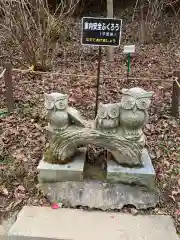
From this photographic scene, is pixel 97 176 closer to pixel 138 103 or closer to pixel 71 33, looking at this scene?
pixel 138 103

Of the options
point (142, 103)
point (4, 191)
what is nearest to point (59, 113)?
point (142, 103)

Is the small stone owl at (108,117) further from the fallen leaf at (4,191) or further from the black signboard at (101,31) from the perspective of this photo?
the fallen leaf at (4,191)

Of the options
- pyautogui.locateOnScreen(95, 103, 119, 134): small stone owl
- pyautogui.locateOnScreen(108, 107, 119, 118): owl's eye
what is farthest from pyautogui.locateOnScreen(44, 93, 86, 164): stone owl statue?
pyautogui.locateOnScreen(108, 107, 119, 118): owl's eye

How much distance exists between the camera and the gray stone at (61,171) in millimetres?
3328

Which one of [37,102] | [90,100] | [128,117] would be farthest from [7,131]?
[128,117]

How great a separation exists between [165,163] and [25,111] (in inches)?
86.5

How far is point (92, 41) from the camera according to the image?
3477 mm

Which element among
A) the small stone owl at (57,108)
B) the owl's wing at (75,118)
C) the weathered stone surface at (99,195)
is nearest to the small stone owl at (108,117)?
the owl's wing at (75,118)

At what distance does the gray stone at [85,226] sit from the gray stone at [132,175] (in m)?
0.36

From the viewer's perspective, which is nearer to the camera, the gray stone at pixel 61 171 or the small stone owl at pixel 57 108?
the small stone owl at pixel 57 108

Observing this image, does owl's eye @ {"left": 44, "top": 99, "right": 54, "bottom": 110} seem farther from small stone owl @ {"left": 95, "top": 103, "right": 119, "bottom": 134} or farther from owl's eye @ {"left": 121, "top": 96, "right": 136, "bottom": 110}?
owl's eye @ {"left": 121, "top": 96, "right": 136, "bottom": 110}

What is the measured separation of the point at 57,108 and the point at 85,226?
3.75 feet

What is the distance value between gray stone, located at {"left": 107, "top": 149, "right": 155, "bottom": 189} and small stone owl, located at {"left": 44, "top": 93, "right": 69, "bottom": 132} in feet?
2.30

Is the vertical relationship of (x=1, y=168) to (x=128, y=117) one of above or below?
below
